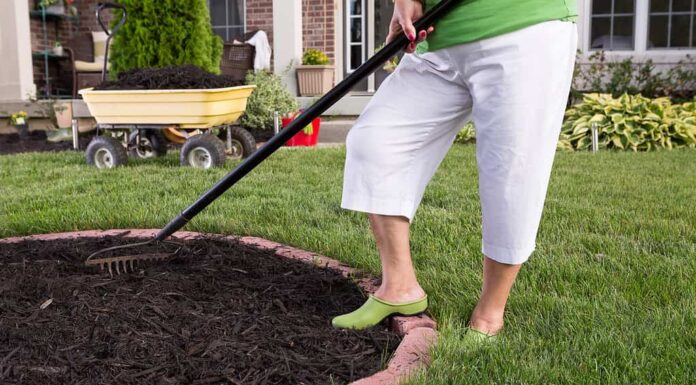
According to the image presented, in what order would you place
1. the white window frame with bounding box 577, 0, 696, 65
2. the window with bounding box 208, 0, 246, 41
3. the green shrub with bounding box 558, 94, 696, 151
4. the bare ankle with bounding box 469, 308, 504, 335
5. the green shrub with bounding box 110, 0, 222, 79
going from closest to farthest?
1. the bare ankle with bounding box 469, 308, 504, 335
2. the green shrub with bounding box 110, 0, 222, 79
3. the green shrub with bounding box 558, 94, 696, 151
4. the white window frame with bounding box 577, 0, 696, 65
5. the window with bounding box 208, 0, 246, 41

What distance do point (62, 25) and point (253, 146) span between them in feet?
22.3

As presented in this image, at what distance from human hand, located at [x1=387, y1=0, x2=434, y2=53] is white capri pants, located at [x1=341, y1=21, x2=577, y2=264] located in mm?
67

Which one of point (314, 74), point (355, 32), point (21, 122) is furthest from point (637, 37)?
point (21, 122)

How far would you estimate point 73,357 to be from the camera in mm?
1906

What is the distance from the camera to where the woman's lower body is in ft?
6.08

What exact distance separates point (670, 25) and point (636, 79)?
4.02 ft

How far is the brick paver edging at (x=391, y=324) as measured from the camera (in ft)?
5.98

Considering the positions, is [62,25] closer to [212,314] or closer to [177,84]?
[177,84]

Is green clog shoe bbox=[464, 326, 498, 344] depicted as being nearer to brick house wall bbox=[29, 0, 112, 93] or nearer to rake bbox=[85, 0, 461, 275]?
rake bbox=[85, 0, 461, 275]

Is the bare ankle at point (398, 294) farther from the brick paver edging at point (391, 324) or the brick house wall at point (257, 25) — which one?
the brick house wall at point (257, 25)

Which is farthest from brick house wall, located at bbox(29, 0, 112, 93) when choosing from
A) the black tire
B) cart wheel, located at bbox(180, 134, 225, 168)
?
cart wheel, located at bbox(180, 134, 225, 168)

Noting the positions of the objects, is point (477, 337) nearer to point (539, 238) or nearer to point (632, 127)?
point (539, 238)

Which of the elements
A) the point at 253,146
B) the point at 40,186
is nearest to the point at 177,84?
the point at 253,146

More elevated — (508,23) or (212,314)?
(508,23)
